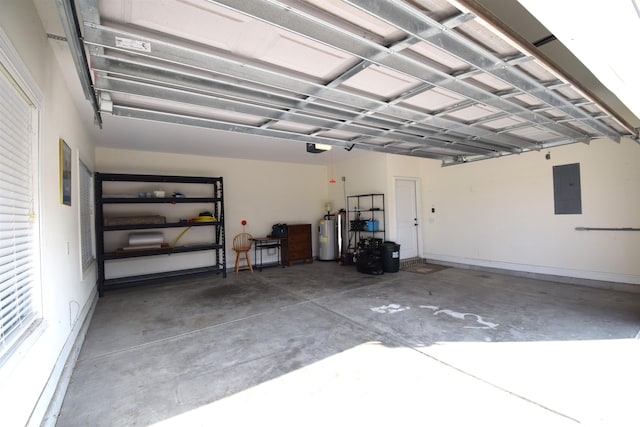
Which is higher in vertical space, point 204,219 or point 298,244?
point 204,219

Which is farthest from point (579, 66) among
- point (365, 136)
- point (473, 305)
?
point (473, 305)

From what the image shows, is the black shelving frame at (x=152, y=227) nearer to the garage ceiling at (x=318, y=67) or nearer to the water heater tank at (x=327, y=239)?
the water heater tank at (x=327, y=239)

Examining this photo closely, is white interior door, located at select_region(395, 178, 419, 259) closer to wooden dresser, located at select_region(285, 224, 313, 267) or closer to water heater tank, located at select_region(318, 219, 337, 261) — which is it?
water heater tank, located at select_region(318, 219, 337, 261)

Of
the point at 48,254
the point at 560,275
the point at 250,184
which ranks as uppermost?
the point at 250,184

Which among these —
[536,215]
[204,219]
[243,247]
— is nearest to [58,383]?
[204,219]

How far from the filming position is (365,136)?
426 cm

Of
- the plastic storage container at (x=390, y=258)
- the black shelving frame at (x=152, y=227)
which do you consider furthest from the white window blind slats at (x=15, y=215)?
the plastic storage container at (x=390, y=258)

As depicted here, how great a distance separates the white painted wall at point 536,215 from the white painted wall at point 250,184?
124 inches

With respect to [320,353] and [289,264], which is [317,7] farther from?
[289,264]

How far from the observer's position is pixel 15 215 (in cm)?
173

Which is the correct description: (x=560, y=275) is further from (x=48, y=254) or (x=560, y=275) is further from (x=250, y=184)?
(x=48, y=254)

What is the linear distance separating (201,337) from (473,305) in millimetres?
3596

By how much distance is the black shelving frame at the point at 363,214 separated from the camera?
23.0ft

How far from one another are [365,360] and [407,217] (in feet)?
16.4
